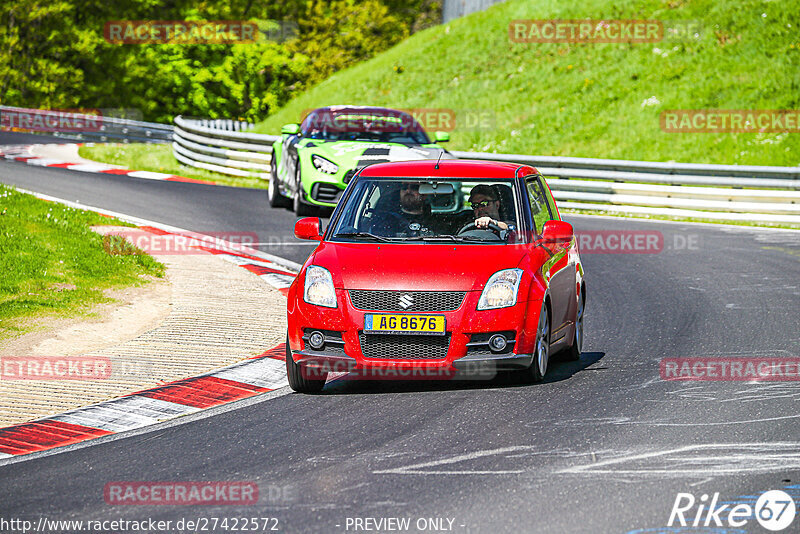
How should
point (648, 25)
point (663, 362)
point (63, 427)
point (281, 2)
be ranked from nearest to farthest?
point (63, 427), point (663, 362), point (648, 25), point (281, 2)

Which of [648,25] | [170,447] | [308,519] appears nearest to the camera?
[308,519]

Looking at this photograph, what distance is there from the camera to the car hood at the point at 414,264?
7.95 meters

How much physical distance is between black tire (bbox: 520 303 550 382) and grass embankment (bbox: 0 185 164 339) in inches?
179

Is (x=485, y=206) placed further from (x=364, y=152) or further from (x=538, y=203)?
(x=364, y=152)

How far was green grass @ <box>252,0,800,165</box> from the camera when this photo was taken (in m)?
28.9

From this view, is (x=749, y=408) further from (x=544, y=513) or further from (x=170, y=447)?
(x=170, y=447)

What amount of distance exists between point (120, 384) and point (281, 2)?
203ft

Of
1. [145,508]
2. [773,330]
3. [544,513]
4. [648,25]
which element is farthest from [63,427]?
[648,25]

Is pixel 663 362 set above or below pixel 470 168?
below

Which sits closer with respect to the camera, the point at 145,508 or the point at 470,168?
the point at 145,508

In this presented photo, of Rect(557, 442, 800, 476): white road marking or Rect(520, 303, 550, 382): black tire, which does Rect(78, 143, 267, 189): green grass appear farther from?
Rect(557, 442, 800, 476): white road marking

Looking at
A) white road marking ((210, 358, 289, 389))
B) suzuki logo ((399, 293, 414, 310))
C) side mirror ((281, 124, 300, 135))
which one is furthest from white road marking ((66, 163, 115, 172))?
suzuki logo ((399, 293, 414, 310))

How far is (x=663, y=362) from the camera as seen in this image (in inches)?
363

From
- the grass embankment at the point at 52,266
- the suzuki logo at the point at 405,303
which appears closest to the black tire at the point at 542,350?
the suzuki logo at the point at 405,303
